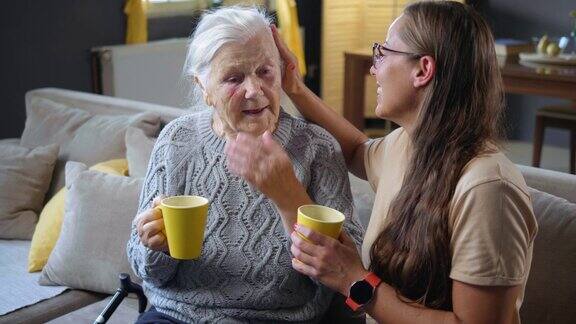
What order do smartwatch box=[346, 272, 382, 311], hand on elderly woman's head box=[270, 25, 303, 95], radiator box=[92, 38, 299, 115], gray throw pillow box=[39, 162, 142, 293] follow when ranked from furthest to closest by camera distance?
radiator box=[92, 38, 299, 115]
gray throw pillow box=[39, 162, 142, 293]
hand on elderly woman's head box=[270, 25, 303, 95]
smartwatch box=[346, 272, 382, 311]

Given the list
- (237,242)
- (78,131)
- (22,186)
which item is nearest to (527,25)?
(78,131)

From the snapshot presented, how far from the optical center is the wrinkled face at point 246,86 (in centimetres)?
156

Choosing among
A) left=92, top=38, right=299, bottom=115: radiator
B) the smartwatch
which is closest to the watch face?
the smartwatch

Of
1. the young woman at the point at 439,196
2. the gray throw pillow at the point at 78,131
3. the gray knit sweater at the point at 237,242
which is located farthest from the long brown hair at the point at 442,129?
the gray throw pillow at the point at 78,131

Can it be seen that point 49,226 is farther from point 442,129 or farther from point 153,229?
point 442,129

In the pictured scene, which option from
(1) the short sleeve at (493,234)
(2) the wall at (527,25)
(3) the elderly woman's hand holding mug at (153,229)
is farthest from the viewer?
(2) the wall at (527,25)

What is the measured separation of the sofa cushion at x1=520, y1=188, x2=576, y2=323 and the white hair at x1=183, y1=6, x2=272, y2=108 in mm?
803

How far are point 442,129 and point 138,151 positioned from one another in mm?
1400

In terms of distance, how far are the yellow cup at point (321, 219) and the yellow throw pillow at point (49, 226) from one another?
1.27 meters

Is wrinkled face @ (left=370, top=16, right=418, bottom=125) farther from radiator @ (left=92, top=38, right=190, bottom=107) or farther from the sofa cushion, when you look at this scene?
radiator @ (left=92, top=38, right=190, bottom=107)

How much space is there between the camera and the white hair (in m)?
1.56

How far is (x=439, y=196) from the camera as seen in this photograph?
4.04 feet

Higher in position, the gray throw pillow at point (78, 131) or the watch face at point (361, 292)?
the watch face at point (361, 292)

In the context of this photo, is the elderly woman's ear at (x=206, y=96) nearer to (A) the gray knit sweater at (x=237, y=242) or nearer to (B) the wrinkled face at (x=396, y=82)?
(A) the gray knit sweater at (x=237, y=242)
